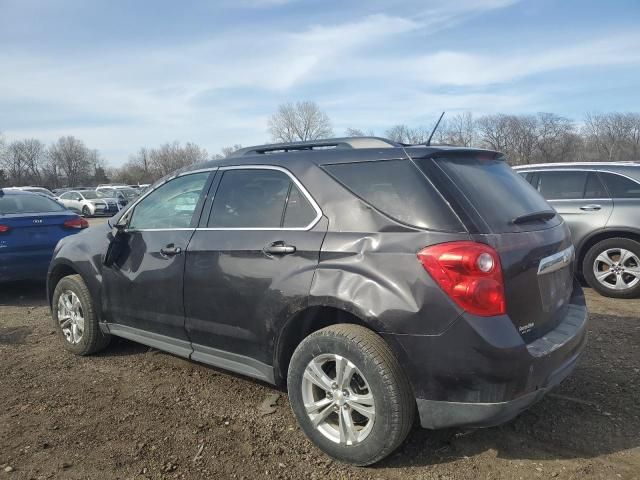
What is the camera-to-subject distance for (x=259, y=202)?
333 cm

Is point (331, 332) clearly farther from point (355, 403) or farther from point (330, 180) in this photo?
point (330, 180)

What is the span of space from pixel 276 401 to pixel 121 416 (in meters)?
1.05

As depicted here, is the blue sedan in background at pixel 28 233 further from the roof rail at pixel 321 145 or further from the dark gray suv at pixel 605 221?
the dark gray suv at pixel 605 221

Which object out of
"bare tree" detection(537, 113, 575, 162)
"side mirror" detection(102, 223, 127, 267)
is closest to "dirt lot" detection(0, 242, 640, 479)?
"side mirror" detection(102, 223, 127, 267)

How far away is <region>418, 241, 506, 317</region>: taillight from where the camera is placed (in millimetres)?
2441

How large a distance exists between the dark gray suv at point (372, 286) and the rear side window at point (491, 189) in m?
0.01

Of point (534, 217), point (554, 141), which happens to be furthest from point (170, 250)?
point (554, 141)

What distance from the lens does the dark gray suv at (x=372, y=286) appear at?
2.47 meters

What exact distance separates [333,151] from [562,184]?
4.97m

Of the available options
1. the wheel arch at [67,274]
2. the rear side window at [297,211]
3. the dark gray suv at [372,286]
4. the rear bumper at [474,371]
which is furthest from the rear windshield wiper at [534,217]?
the wheel arch at [67,274]

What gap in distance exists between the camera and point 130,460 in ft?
9.62

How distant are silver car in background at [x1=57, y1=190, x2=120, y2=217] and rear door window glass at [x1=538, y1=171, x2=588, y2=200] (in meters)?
26.0

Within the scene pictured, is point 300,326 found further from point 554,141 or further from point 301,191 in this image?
point 554,141

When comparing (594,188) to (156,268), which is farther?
(594,188)
